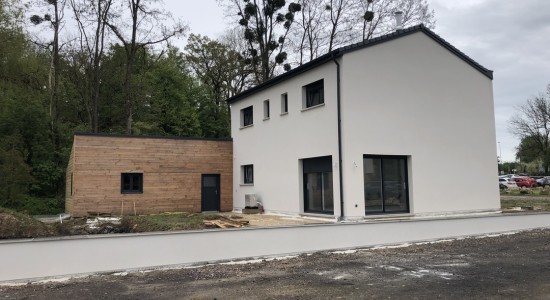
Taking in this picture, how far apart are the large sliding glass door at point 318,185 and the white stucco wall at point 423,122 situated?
1081 millimetres

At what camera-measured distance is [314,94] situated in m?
15.1

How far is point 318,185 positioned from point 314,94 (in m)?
3.23

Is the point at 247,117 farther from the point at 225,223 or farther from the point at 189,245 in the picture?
the point at 189,245

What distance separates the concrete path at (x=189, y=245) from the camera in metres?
7.32

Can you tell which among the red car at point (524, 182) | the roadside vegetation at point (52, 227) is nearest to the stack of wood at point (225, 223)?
the roadside vegetation at point (52, 227)

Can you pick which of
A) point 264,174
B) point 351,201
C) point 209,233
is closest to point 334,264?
point 209,233

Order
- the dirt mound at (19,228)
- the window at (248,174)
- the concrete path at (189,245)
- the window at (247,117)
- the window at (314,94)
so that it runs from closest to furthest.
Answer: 1. the concrete path at (189,245)
2. the dirt mound at (19,228)
3. the window at (314,94)
4. the window at (248,174)
5. the window at (247,117)

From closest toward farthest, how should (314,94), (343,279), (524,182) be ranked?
(343,279) < (314,94) < (524,182)

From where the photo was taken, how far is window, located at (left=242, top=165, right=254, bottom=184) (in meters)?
19.0

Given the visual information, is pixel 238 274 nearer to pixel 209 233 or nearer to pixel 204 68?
pixel 209 233

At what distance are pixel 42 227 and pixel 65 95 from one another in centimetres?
1961

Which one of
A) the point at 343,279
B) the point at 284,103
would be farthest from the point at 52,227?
the point at 284,103

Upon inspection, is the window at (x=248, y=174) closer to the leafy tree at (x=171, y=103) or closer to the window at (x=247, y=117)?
the window at (x=247, y=117)

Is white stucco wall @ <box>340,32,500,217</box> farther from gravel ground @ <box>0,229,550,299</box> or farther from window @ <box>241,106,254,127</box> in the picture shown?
window @ <box>241,106,254,127</box>
